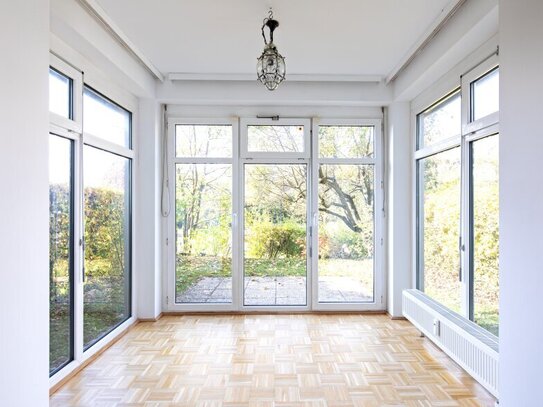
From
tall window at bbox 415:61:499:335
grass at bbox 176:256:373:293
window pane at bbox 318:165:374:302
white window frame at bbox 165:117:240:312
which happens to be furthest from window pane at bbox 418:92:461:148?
white window frame at bbox 165:117:240:312

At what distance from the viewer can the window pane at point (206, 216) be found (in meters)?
4.84

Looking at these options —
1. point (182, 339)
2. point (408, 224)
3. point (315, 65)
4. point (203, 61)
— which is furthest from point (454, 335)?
point (203, 61)

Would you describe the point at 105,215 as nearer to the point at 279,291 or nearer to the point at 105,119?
the point at 105,119

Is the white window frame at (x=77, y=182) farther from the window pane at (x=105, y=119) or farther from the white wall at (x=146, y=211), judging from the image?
the white wall at (x=146, y=211)

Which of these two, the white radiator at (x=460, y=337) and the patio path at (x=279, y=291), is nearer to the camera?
the white radiator at (x=460, y=337)

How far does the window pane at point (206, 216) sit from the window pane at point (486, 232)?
2837 mm

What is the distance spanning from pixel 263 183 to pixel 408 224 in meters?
1.90

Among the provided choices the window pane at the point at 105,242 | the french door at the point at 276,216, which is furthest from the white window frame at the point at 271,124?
the window pane at the point at 105,242

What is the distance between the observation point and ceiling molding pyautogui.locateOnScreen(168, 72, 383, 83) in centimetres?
425

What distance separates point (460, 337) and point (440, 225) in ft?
4.23

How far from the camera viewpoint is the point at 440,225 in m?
3.84
